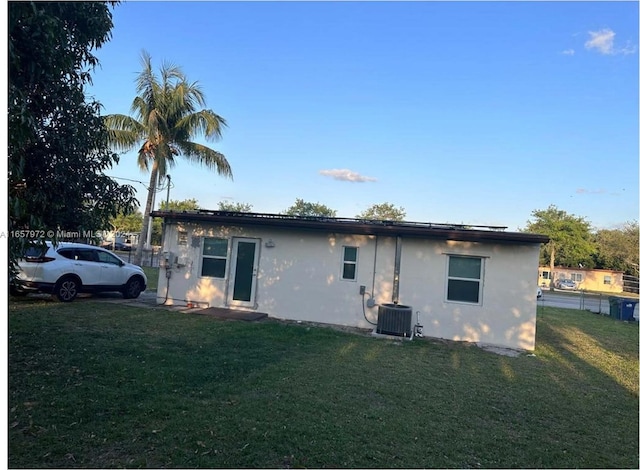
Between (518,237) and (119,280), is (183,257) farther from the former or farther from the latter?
(518,237)

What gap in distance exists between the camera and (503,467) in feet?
12.2

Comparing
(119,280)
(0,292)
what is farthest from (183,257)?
(0,292)

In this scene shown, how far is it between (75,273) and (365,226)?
7746 mm

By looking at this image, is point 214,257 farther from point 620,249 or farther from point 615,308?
point 620,249

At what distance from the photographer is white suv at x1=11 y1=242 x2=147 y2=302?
34.5 feet

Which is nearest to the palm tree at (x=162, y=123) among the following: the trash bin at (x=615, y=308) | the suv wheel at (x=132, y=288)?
the suv wheel at (x=132, y=288)

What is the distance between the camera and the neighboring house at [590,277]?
148ft

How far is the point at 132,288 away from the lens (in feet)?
41.8

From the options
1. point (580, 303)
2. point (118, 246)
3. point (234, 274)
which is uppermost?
point (118, 246)

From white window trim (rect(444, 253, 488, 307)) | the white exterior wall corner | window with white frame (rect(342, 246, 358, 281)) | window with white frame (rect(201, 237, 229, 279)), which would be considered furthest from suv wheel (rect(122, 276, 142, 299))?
white window trim (rect(444, 253, 488, 307))

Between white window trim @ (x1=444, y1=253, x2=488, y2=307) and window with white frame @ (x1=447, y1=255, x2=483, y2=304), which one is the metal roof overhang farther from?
window with white frame @ (x1=447, y1=255, x2=483, y2=304)

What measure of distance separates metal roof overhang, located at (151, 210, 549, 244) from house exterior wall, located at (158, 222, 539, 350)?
0.88ft

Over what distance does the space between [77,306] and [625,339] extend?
47.7ft

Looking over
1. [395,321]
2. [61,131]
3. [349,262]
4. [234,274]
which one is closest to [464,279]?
[395,321]
